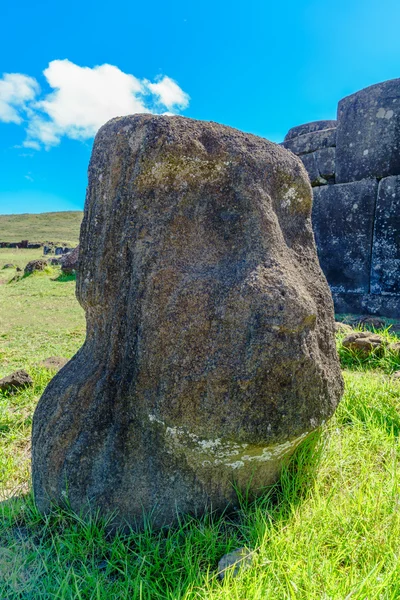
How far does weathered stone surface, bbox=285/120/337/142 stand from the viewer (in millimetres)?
7801

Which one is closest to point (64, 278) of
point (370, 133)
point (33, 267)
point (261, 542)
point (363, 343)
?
point (33, 267)

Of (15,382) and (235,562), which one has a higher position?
(15,382)

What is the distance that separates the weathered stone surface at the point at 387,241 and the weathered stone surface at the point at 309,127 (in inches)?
105

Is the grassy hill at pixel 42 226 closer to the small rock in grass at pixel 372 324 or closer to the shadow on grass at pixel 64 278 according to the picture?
the shadow on grass at pixel 64 278

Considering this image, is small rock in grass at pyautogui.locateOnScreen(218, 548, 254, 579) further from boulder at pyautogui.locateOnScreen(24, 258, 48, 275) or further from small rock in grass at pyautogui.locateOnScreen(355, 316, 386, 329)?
boulder at pyautogui.locateOnScreen(24, 258, 48, 275)

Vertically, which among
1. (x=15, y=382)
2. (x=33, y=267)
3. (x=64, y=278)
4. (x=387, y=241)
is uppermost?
(x=387, y=241)

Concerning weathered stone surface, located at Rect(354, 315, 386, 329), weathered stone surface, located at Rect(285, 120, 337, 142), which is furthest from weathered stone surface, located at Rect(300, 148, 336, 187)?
weathered stone surface, located at Rect(354, 315, 386, 329)

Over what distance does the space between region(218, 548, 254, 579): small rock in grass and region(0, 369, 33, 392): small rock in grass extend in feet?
7.65

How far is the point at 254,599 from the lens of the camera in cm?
136

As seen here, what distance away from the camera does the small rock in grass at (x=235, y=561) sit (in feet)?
5.00

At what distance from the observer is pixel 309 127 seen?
25.9 ft

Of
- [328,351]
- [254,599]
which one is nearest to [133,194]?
[328,351]

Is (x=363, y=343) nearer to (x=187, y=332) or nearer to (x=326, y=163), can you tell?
(x=187, y=332)

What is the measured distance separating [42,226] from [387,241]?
79.9 metres
